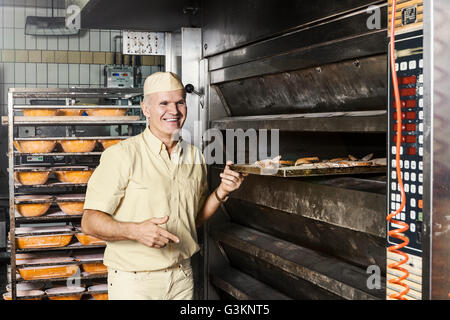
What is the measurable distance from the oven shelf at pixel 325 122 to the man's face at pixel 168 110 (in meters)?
0.41

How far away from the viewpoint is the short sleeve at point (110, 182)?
217 centimetres

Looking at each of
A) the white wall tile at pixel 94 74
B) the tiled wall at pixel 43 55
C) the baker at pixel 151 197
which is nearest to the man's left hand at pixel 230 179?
the baker at pixel 151 197

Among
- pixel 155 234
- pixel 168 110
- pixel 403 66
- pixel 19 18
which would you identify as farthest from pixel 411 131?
pixel 19 18

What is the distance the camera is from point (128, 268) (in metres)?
2.23

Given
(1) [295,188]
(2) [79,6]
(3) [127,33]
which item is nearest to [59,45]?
(3) [127,33]

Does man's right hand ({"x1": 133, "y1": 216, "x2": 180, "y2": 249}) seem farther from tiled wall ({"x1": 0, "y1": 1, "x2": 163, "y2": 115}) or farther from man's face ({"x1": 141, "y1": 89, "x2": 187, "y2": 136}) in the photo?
tiled wall ({"x1": 0, "y1": 1, "x2": 163, "y2": 115})

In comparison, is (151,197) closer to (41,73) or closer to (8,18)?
(41,73)

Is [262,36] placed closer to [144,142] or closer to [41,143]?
[144,142]

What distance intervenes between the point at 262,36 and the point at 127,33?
190 centimetres

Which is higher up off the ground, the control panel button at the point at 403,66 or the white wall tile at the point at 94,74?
the white wall tile at the point at 94,74

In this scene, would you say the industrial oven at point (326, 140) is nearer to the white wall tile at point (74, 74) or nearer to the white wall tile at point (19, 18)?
the white wall tile at point (74, 74)

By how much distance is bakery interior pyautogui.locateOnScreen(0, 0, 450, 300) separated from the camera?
1.17 m

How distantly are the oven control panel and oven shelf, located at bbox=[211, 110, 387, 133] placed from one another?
0.42 metres

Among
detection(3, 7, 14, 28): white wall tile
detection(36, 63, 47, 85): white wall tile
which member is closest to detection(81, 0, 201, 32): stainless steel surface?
detection(36, 63, 47, 85): white wall tile
